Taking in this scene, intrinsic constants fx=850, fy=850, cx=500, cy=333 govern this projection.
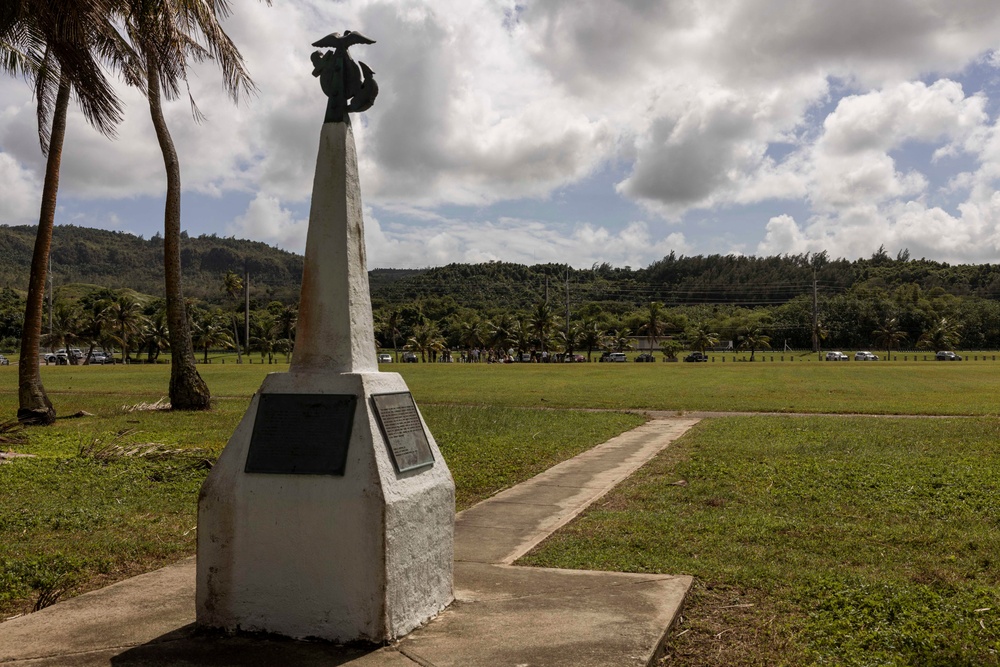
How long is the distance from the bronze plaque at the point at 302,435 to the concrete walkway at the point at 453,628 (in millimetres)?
920

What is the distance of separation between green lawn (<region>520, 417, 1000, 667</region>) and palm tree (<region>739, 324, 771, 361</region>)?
109 m

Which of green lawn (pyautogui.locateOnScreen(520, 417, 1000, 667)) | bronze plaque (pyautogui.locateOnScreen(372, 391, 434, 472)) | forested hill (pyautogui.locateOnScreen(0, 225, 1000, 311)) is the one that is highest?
forested hill (pyautogui.locateOnScreen(0, 225, 1000, 311))

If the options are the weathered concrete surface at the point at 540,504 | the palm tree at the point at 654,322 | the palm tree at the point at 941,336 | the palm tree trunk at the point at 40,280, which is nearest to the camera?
the weathered concrete surface at the point at 540,504

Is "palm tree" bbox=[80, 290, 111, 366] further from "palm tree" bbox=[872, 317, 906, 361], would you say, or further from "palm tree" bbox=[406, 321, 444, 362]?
"palm tree" bbox=[872, 317, 906, 361]

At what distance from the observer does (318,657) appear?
4.23 metres

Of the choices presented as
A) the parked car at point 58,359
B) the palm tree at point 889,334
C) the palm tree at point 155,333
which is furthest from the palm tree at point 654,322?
the parked car at point 58,359

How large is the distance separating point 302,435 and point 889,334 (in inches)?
4923

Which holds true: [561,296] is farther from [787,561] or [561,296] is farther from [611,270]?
[787,561]

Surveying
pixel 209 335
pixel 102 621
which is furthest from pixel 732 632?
pixel 209 335

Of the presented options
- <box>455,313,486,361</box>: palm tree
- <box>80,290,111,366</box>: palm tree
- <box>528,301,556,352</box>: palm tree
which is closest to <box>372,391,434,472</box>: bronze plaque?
<box>80,290,111,366</box>: palm tree

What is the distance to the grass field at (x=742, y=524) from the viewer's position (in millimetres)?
4836

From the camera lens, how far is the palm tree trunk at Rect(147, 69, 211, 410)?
19.9 metres

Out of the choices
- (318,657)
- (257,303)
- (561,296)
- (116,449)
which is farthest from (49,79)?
(561,296)

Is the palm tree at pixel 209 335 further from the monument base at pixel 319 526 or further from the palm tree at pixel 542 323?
the monument base at pixel 319 526
